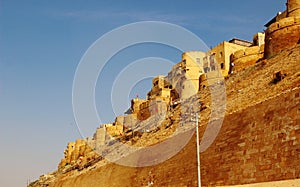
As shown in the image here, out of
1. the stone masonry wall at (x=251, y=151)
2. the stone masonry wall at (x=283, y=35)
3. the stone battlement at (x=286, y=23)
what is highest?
the stone battlement at (x=286, y=23)

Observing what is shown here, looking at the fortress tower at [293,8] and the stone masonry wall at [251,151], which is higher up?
the fortress tower at [293,8]

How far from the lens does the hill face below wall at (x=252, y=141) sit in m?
18.2

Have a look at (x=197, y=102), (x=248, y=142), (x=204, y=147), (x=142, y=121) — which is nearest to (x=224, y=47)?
(x=142, y=121)

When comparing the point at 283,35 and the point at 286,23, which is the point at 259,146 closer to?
the point at 283,35

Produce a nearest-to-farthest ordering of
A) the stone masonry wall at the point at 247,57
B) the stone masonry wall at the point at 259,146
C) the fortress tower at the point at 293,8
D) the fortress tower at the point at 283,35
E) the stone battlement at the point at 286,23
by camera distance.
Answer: the stone masonry wall at the point at 259,146 → the fortress tower at the point at 283,35 → the stone battlement at the point at 286,23 → the fortress tower at the point at 293,8 → the stone masonry wall at the point at 247,57

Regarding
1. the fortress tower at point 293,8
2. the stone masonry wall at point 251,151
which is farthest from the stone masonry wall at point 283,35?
the stone masonry wall at point 251,151

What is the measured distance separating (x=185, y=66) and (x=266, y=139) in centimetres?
4038

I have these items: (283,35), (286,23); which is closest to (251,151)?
(283,35)

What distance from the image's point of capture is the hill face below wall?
1819 cm

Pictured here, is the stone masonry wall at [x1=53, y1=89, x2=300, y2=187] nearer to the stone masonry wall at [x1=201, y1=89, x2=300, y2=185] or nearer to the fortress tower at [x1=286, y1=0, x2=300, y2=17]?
the stone masonry wall at [x1=201, y1=89, x2=300, y2=185]

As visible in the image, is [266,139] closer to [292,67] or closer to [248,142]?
[248,142]

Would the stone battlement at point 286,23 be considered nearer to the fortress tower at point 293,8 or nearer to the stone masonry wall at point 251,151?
the fortress tower at point 293,8

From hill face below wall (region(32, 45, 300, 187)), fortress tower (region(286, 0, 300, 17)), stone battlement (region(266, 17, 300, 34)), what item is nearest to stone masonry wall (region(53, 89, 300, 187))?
hill face below wall (region(32, 45, 300, 187))

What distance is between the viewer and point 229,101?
31.9 metres
